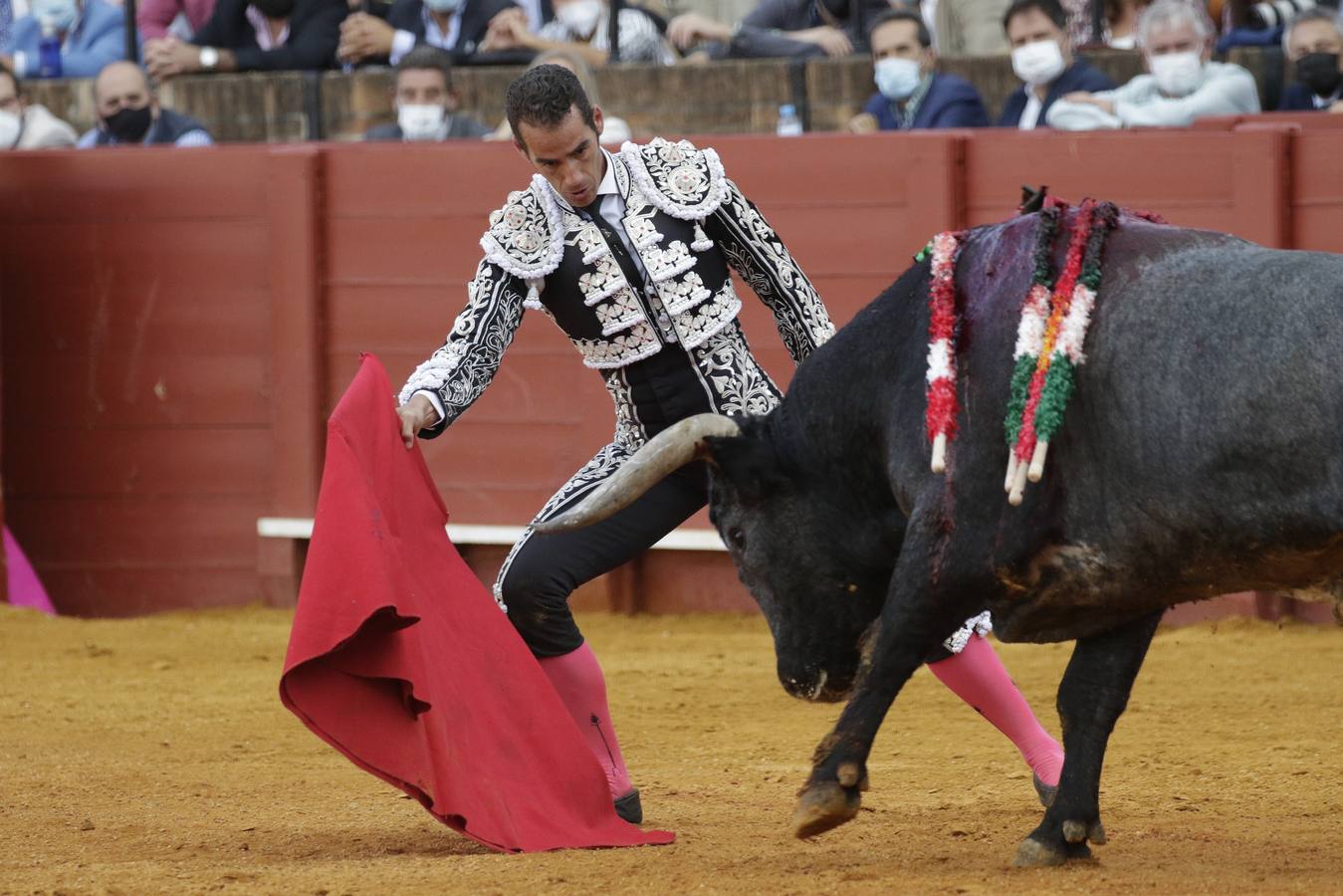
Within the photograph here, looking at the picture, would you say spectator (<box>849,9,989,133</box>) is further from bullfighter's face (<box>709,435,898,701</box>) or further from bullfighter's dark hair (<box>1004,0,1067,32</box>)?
bullfighter's face (<box>709,435,898,701</box>)

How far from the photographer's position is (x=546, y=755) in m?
3.56

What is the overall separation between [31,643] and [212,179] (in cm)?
178

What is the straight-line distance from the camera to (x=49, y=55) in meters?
8.88

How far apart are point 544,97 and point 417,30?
5.13 meters

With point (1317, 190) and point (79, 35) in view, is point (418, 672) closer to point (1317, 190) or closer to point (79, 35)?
point (1317, 190)

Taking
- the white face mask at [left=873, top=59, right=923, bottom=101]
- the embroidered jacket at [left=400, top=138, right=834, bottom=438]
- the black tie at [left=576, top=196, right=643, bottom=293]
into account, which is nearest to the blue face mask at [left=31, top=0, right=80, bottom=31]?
the white face mask at [left=873, top=59, right=923, bottom=101]

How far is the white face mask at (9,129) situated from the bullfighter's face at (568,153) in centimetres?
497

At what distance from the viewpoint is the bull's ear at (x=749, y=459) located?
3.38 meters

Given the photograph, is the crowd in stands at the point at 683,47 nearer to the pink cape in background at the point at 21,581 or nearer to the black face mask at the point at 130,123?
the black face mask at the point at 130,123

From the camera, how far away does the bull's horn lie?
10.9ft

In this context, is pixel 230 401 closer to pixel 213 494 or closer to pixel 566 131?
pixel 213 494

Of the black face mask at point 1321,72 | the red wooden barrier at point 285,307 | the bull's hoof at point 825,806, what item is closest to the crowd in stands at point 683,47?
the black face mask at point 1321,72

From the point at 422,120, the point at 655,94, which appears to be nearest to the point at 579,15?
the point at 655,94

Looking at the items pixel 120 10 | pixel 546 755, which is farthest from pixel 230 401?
pixel 546 755
